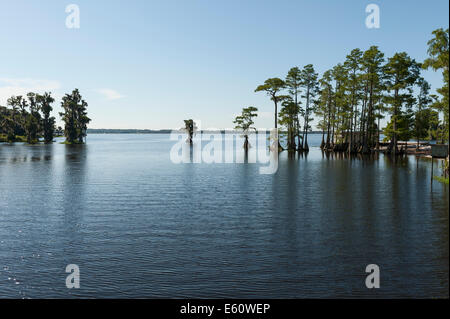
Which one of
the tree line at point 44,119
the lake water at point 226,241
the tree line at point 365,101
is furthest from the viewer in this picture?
the tree line at point 44,119

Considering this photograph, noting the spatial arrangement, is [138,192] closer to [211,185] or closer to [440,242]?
[211,185]

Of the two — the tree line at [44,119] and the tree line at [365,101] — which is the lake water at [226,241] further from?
the tree line at [44,119]

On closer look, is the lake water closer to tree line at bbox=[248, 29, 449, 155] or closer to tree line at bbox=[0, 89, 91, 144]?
tree line at bbox=[248, 29, 449, 155]

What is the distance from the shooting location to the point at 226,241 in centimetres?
1920

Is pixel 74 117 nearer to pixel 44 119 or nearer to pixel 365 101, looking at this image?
pixel 44 119

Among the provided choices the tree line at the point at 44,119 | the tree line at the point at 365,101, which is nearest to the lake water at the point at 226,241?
the tree line at the point at 365,101

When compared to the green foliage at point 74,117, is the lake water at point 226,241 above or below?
below

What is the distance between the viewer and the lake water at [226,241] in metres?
13.8

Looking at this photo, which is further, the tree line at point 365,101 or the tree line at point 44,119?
the tree line at point 44,119

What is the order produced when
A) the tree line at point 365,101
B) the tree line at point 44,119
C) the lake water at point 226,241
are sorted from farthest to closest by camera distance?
1. the tree line at point 44,119
2. the tree line at point 365,101
3. the lake water at point 226,241

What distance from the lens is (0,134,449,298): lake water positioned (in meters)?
13.8

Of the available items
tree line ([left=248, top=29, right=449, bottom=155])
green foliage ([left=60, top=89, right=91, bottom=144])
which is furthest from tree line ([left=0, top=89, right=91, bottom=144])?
A: tree line ([left=248, top=29, right=449, bottom=155])
